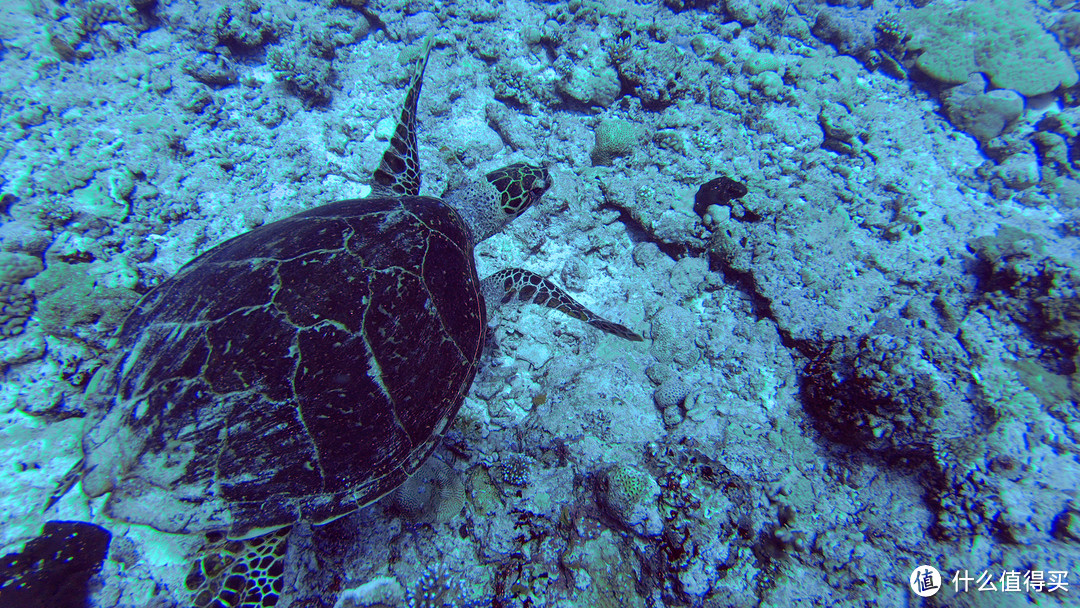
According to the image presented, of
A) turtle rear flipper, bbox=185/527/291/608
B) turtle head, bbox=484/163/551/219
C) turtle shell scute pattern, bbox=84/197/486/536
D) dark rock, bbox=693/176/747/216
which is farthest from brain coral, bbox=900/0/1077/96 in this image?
turtle rear flipper, bbox=185/527/291/608

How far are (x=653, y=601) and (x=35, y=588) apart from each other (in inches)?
115

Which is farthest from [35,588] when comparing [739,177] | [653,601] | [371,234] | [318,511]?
[739,177]

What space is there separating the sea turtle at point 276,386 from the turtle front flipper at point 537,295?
493 mm

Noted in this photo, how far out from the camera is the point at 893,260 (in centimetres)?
280

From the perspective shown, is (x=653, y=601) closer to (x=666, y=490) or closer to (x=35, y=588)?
(x=666, y=490)

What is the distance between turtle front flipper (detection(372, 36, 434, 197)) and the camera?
118 inches

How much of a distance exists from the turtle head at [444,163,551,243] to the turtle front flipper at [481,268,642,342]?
497 mm

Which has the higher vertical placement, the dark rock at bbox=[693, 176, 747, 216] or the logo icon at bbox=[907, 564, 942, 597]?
the dark rock at bbox=[693, 176, 747, 216]

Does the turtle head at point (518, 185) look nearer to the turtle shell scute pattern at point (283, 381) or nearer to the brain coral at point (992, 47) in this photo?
the turtle shell scute pattern at point (283, 381)

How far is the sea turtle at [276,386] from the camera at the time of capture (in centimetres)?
153

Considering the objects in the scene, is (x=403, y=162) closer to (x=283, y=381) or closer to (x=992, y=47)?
(x=283, y=381)

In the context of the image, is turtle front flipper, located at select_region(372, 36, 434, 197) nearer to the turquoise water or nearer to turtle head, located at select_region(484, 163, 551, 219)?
the turquoise water

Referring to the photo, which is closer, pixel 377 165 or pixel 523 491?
pixel 523 491

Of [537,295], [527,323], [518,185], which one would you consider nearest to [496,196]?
[518,185]
